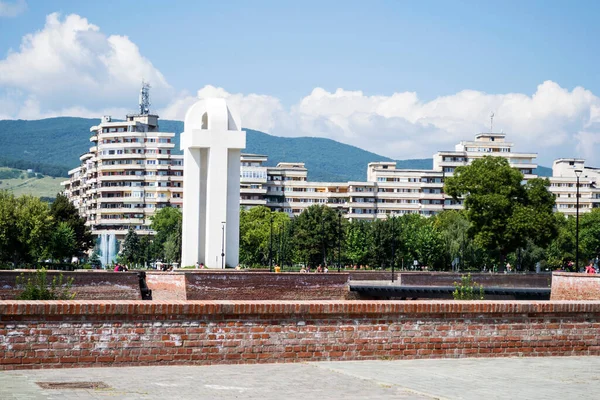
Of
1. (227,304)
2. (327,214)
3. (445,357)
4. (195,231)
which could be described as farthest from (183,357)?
(327,214)

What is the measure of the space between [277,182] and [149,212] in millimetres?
22493

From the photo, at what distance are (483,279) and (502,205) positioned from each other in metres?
18.3

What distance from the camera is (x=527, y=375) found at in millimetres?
13914

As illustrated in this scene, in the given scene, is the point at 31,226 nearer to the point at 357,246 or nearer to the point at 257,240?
the point at 357,246

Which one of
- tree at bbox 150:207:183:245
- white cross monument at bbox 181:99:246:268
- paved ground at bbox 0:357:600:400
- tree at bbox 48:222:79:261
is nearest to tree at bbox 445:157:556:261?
white cross monument at bbox 181:99:246:268

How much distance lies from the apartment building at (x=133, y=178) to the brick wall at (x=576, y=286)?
116 meters

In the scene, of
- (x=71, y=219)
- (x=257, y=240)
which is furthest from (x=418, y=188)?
(x=71, y=219)

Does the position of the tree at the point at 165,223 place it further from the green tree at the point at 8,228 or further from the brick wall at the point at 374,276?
the brick wall at the point at 374,276

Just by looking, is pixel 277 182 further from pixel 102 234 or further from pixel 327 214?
pixel 327 214

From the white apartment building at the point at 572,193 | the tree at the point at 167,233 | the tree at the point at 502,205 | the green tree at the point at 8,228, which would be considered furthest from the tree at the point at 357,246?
the white apartment building at the point at 572,193

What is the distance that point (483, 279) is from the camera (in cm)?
6356

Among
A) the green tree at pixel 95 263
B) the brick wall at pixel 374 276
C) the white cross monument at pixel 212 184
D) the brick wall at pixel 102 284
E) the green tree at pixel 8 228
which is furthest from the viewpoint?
the green tree at pixel 95 263

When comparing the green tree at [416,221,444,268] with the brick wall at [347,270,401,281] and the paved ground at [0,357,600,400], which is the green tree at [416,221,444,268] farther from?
the paved ground at [0,357,600,400]

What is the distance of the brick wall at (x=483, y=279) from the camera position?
202 feet
